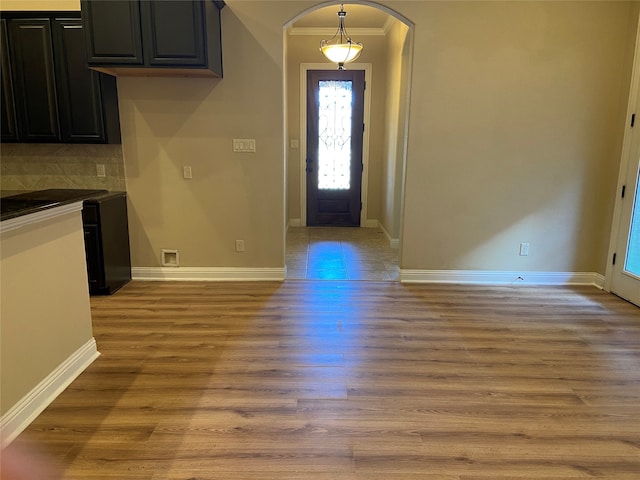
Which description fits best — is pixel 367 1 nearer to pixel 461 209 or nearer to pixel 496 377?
pixel 461 209

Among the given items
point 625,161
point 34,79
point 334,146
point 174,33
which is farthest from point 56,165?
point 625,161

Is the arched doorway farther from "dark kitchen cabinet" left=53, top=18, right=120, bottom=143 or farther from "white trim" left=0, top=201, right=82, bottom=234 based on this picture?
"white trim" left=0, top=201, right=82, bottom=234

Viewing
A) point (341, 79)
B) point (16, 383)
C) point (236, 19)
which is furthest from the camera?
point (341, 79)

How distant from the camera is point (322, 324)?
10.4 feet

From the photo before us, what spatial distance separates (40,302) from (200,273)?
2083 millimetres

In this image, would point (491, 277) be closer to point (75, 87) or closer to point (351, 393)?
point (351, 393)

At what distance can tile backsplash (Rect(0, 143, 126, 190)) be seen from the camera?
12.8ft

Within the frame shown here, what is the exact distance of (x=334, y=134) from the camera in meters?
6.77

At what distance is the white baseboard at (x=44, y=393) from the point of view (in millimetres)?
1877

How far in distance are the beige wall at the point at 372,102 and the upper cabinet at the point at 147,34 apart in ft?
10.9

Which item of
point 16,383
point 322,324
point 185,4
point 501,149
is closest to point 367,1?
point 185,4

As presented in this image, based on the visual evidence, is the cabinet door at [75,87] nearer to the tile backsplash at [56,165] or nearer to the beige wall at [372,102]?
the tile backsplash at [56,165]

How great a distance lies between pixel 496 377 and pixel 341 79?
17.4 feet

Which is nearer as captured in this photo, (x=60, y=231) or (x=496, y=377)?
(x=60, y=231)
